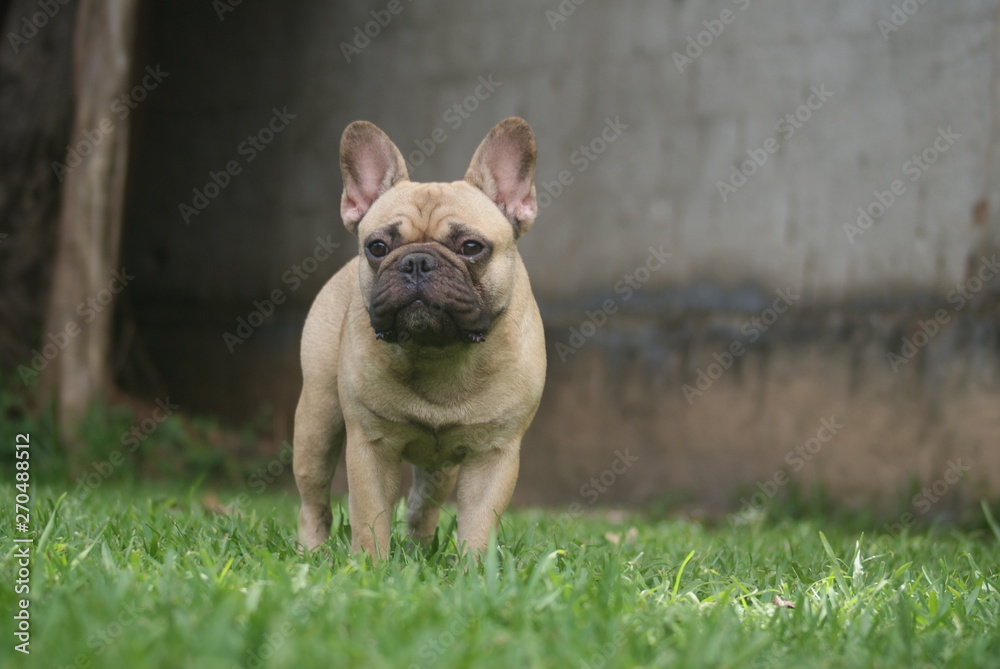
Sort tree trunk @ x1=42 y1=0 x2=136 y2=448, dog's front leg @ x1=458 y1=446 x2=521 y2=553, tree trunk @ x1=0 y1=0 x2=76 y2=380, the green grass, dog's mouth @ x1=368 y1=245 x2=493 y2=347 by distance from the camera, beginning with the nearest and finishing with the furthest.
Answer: the green grass < dog's mouth @ x1=368 y1=245 x2=493 y2=347 < dog's front leg @ x1=458 y1=446 x2=521 y2=553 < tree trunk @ x1=42 y1=0 x2=136 y2=448 < tree trunk @ x1=0 y1=0 x2=76 y2=380

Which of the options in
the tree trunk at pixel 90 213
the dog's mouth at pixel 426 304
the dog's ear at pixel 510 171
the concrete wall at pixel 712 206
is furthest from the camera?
the tree trunk at pixel 90 213

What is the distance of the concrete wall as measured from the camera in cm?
651

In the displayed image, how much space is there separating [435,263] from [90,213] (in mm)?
5056

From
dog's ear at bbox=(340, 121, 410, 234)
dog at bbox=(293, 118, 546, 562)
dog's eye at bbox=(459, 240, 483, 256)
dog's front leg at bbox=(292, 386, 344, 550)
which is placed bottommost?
dog's front leg at bbox=(292, 386, 344, 550)

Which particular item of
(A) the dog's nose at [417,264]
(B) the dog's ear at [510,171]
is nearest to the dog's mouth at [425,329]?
(A) the dog's nose at [417,264]

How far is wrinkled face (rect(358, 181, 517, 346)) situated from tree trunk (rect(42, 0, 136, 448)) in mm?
4392

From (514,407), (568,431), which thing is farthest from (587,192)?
(514,407)

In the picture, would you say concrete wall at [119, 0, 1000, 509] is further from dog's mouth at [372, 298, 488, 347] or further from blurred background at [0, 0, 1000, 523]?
dog's mouth at [372, 298, 488, 347]

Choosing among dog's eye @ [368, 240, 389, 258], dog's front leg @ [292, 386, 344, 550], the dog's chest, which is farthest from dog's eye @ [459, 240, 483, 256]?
dog's front leg @ [292, 386, 344, 550]

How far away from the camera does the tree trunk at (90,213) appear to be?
741 centimetres

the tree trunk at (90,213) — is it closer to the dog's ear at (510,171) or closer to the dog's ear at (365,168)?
the dog's ear at (365,168)

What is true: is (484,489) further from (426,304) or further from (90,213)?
(90,213)

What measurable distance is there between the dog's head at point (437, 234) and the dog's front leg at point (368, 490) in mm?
452

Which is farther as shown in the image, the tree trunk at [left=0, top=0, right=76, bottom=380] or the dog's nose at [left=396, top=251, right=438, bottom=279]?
the tree trunk at [left=0, top=0, right=76, bottom=380]
